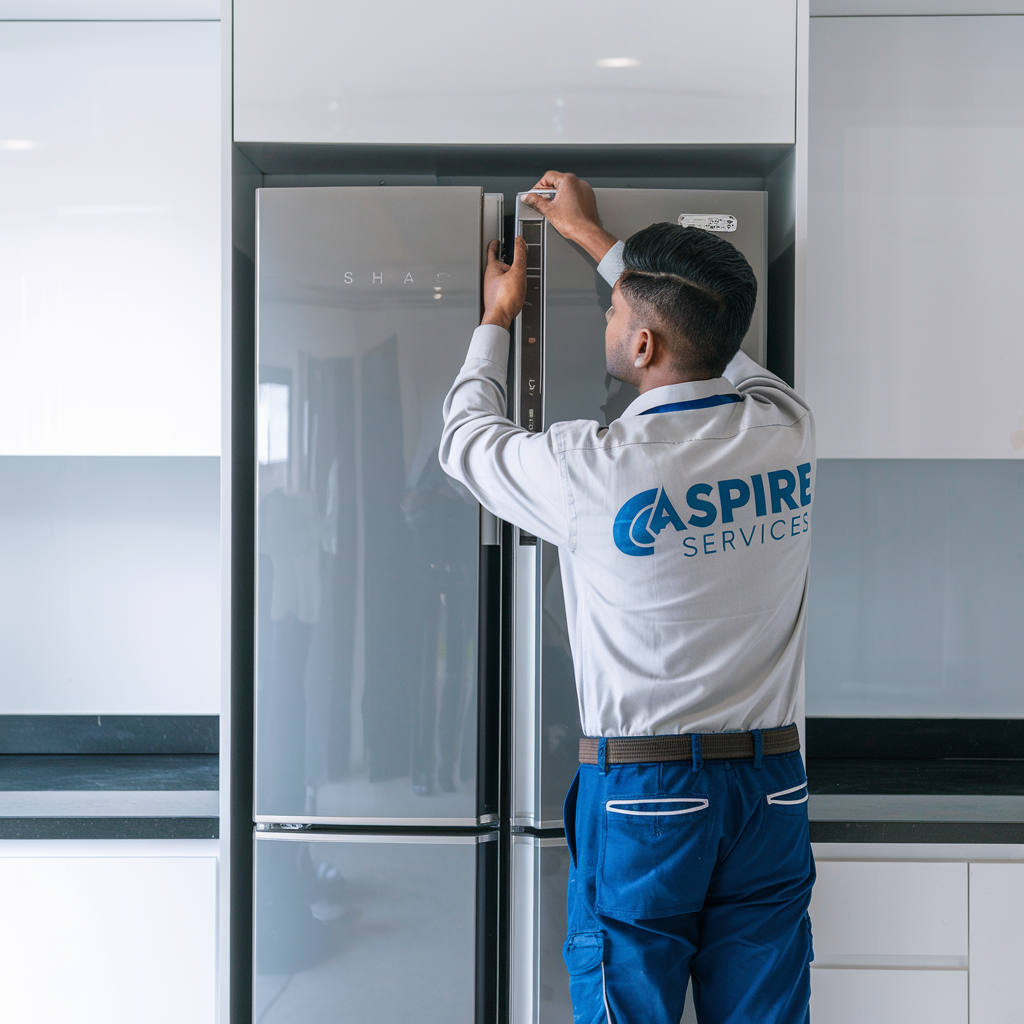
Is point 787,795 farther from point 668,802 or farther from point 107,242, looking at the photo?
point 107,242

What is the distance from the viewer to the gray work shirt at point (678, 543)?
107 centimetres

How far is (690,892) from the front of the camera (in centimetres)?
106

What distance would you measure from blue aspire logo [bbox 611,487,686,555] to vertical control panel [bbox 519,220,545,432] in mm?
326

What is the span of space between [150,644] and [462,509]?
3.53ft

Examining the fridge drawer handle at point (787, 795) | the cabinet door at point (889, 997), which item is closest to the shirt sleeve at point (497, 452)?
the fridge drawer handle at point (787, 795)

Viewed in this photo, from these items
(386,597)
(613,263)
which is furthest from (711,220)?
(386,597)

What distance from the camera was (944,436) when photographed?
5.24 ft

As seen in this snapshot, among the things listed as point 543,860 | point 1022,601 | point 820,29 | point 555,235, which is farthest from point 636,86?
point 1022,601

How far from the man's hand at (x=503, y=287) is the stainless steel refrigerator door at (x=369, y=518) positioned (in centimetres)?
3

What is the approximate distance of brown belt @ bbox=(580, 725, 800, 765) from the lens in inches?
42.6

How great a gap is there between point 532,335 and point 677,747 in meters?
0.69

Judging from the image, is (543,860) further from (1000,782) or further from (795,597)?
(1000,782)

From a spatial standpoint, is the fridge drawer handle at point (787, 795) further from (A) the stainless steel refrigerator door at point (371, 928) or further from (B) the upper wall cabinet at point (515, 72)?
(B) the upper wall cabinet at point (515, 72)

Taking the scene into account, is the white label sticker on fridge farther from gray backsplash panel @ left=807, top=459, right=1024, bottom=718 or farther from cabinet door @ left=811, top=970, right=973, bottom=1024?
cabinet door @ left=811, top=970, right=973, bottom=1024
